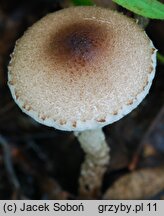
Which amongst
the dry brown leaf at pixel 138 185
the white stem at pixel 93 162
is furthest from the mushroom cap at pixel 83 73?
the dry brown leaf at pixel 138 185

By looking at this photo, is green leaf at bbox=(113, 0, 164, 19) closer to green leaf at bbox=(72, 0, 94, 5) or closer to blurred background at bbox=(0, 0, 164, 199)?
green leaf at bbox=(72, 0, 94, 5)

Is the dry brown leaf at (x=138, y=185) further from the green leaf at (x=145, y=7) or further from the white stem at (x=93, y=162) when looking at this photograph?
the green leaf at (x=145, y=7)

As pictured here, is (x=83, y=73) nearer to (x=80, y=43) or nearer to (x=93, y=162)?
(x=80, y=43)

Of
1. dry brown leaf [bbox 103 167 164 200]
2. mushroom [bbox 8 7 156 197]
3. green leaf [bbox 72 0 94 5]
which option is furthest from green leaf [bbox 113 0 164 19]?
dry brown leaf [bbox 103 167 164 200]

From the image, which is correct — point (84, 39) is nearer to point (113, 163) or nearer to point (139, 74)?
point (139, 74)

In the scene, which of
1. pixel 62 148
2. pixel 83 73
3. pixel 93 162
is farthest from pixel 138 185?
pixel 83 73

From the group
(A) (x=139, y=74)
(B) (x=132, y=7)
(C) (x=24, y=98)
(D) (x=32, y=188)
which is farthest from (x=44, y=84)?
(D) (x=32, y=188)
